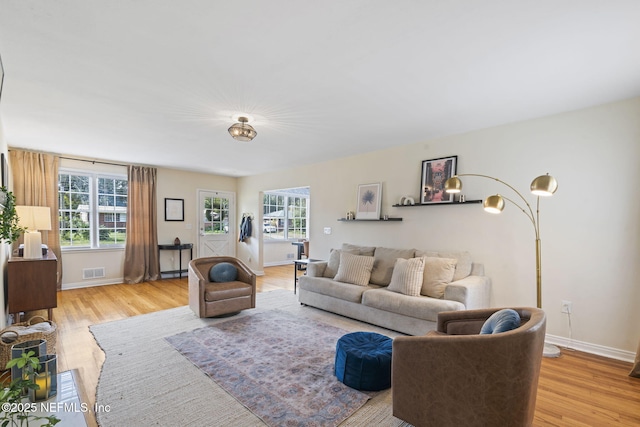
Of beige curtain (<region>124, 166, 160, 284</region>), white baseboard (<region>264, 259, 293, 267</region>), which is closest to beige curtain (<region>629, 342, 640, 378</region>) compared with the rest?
white baseboard (<region>264, 259, 293, 267</region>)

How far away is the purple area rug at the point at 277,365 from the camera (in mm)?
2043

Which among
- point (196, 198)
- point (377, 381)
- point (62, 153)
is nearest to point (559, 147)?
point (377, 381)

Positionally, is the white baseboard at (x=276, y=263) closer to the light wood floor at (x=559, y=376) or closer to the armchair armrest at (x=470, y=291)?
the light wood floor at (x=559, y=376)

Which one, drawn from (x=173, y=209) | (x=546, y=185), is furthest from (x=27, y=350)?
(x=173, y=209)

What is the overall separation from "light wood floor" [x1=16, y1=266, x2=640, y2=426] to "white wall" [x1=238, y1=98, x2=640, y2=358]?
0.46 meters

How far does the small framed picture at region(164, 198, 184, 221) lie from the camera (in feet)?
21.6

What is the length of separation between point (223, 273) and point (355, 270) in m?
1.84

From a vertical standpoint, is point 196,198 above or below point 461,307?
above

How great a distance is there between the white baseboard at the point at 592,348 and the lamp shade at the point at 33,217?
6288 millimetres

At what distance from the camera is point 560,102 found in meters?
2.83

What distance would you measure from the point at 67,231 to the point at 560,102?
296 inches

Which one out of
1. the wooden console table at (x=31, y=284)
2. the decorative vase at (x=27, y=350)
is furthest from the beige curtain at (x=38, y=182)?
the decorative vase at (x=27, y=350)

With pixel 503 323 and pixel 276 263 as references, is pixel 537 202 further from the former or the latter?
pixel 276 263

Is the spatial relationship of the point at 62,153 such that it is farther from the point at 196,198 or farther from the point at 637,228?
the point at 637,228
